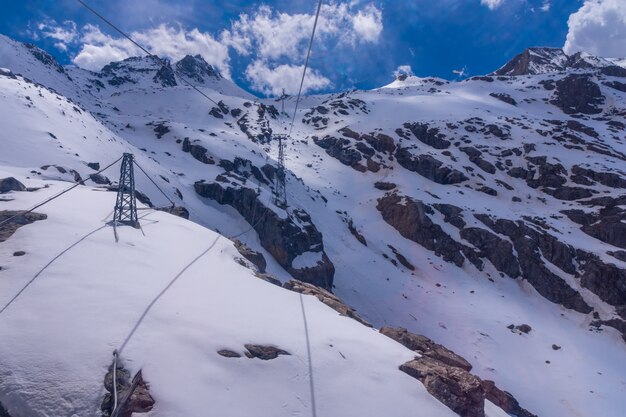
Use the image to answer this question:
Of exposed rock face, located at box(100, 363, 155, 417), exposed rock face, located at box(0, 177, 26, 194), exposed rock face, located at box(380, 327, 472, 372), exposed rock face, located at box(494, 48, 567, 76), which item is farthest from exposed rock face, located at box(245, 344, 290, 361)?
exposed rock face, located at box(494, 48, 567, 76)

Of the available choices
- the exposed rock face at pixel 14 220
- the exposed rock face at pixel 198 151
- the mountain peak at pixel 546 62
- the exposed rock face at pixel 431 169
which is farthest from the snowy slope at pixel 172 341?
the mountain peak at pixel 546 62

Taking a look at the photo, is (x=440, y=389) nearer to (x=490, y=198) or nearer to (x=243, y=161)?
(x=243, y=161)

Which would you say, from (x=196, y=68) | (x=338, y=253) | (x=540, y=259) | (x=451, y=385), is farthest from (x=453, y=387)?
(x=196, y=68)

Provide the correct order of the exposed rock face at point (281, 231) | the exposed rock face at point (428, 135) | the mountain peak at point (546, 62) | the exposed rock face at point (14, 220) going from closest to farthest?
the exposed rock face at point (14, 220)
the exposed rock face at point (281, 231)
the exposed rock face at point (428, 135)
the mountain peak at point (546, 62)

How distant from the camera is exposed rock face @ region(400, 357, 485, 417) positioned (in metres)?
8.91

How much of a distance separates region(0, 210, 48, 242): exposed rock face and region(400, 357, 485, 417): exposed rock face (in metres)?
13.1

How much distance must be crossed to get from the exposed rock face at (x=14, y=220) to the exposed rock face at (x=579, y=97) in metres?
131

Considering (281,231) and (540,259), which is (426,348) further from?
(540,259)

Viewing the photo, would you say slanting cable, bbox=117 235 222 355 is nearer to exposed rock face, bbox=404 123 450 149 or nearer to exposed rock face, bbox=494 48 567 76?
exposed rock face, bbox=404 123 450 149

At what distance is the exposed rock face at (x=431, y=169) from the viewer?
72.6 meters

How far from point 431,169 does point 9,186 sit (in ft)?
225

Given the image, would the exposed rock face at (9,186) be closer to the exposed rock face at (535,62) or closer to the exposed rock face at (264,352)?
the exposed rock face at (264,352)

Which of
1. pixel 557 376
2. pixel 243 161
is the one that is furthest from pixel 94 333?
pixel 243 161

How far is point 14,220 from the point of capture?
13.2m
